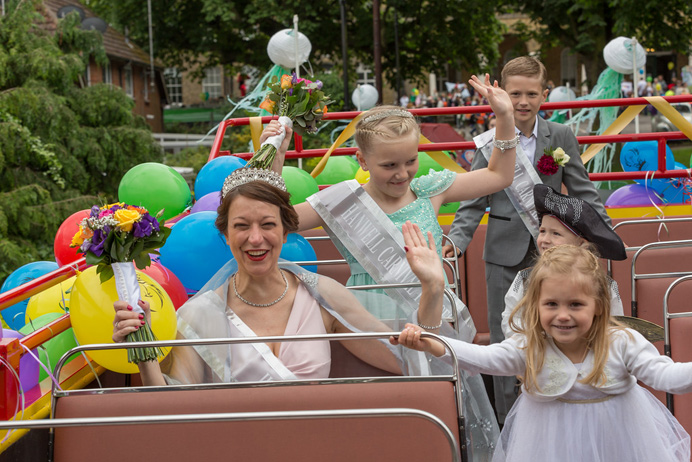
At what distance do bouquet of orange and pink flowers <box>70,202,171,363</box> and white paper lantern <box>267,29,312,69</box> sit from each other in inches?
198

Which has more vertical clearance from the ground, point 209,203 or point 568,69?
point 568,69

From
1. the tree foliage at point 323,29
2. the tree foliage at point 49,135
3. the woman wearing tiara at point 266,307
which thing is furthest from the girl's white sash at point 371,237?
the tree foliage at point 323,29

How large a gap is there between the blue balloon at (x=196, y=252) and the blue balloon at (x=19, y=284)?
988 mm

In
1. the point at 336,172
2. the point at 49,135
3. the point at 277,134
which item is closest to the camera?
the point at 277,134

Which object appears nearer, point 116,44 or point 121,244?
point 121,244

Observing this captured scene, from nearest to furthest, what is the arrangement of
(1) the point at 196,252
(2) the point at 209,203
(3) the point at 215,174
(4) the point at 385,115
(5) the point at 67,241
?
(4) the point at 385,115, (1) the point at 196,252, (2) the point at 209,203, (5) the point at 67,241, (3) the point at 215,174

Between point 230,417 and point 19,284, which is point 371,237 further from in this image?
point 19,284

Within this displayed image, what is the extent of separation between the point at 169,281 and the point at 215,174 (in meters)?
1.74

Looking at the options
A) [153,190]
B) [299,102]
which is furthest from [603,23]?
[299,102]

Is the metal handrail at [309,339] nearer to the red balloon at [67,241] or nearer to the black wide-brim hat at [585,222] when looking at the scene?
the black wide-brim hat at [585,222]

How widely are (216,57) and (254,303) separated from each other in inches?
1061

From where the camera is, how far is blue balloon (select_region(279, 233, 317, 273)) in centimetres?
436

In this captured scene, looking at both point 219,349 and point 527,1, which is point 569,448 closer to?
point 219,349

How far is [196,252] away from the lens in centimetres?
424
